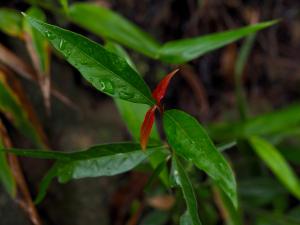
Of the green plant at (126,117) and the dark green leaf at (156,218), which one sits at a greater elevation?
the green plant at (126,117)

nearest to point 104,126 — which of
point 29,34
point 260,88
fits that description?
point 29,34

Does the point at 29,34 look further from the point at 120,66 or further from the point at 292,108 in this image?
the point at 292,108

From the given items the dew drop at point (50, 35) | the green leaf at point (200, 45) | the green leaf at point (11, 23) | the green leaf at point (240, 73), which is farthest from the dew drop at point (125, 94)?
the green leaf at point (240, 73)

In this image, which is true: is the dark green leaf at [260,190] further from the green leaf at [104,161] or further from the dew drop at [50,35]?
the dew drop at [50,35]

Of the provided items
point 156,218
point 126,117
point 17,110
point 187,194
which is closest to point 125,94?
point 187,194

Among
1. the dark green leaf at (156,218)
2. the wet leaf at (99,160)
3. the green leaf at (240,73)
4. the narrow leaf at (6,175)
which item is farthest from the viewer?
the green leaf at (240,73)

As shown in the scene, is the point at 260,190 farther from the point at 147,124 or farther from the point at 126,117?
the point at 147,124

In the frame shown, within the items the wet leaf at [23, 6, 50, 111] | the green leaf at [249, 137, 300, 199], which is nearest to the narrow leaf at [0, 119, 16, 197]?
the wet leaf at [23, 6, 50, 111]

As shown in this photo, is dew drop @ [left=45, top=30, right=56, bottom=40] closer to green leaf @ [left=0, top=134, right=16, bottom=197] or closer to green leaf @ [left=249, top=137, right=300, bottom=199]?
green leaf @ [left=0, top=134, right=16, bottom=197]
